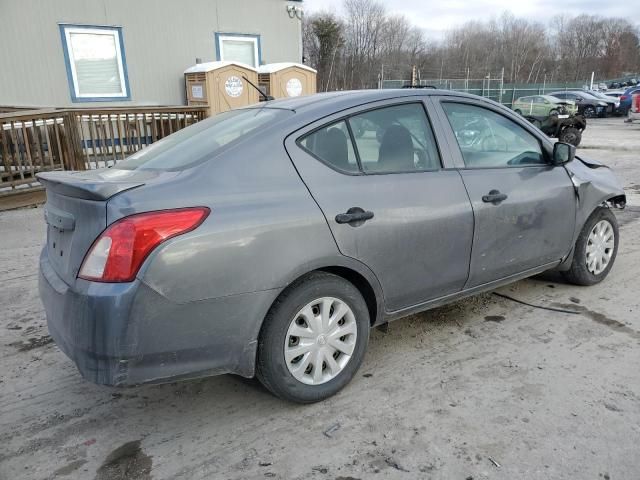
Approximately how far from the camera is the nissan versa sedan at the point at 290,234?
2236 millimetres

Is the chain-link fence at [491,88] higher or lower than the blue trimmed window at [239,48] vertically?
lower

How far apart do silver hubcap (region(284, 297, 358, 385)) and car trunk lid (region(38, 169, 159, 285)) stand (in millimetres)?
1035

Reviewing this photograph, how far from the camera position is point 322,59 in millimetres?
41750

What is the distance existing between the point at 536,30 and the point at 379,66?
34990 mm

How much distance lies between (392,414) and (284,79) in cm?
1071

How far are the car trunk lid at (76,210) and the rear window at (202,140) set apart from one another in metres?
0.17

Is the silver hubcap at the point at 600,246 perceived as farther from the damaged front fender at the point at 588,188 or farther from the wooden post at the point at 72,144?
the wooden post at the point at 72,144

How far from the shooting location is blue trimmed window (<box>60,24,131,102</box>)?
34.3ft

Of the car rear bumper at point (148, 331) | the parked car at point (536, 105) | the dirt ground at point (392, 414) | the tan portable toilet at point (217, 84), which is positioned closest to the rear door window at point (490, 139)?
the dirt ground at point (392, 414)

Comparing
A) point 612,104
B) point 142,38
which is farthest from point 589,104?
point 142,38

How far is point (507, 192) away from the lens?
3.43 meters

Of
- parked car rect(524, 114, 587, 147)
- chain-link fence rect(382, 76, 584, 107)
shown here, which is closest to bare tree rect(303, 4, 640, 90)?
chain-link fence rect(382, 76, 584, 107)

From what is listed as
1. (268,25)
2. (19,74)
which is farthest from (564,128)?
(19,74)

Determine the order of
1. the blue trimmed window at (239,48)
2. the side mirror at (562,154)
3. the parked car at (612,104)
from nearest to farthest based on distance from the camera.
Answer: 1. the side mirror at (562,154)
2. the blue trimmed window at (239,48)
3. the parked car at (612,104)
